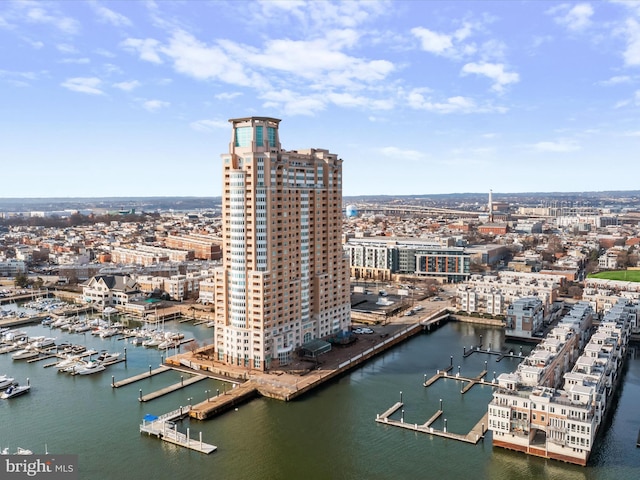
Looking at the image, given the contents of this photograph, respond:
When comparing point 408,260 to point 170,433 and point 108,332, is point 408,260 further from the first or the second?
point 170,433

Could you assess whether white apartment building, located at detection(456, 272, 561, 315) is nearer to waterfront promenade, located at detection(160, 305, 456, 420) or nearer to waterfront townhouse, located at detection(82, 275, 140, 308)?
waterfront promenade, located at detection(160, 305, 456, 420)

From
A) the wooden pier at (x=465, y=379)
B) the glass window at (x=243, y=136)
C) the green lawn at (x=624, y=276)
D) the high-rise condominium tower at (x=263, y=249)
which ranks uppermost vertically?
the glass window at (x=243, y=136)

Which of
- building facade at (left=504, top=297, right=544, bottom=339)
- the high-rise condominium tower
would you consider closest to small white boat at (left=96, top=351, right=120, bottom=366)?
the high-rise condominium tower

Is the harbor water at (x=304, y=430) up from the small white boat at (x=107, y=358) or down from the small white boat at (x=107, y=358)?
down

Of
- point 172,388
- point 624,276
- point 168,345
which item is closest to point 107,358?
point 168,345

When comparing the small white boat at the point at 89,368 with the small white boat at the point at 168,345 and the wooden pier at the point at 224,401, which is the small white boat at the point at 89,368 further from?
the wooden pier at the point at 224,401

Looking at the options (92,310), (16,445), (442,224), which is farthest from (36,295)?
(442,224)

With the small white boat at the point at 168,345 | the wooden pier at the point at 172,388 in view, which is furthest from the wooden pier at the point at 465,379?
the small white boat at the point at 168,345
